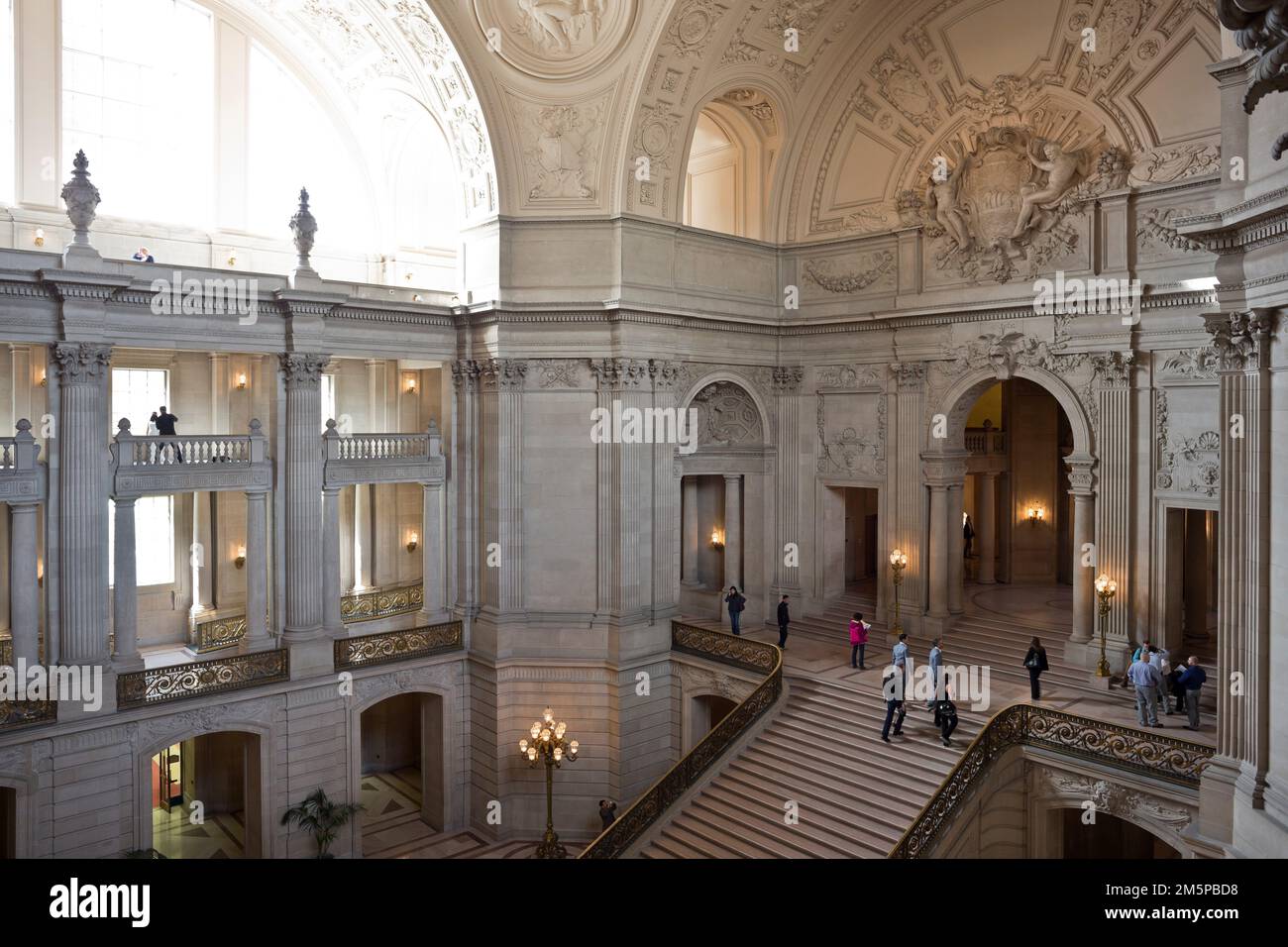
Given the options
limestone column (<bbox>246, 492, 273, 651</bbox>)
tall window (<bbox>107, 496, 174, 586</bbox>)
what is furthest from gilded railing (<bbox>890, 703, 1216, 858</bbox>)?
tall window (<bbox>107, 496, 174, 586</bbox>)

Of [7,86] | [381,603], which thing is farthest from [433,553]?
[7,86]

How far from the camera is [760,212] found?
69.3 feet

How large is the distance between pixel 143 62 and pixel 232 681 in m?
12.7

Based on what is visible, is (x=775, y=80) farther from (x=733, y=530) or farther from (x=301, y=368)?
(x=301, y=368)

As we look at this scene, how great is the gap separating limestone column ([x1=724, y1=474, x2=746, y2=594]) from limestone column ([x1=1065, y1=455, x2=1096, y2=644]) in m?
7.29

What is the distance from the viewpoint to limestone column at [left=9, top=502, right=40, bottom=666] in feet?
46.4

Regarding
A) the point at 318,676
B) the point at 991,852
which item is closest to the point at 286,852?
the point at 318,676

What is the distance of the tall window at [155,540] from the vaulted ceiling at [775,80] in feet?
30.6

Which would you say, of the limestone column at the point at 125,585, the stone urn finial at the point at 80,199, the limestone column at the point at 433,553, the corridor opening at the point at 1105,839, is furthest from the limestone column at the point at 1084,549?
the stone urn finial at the point at 80,199

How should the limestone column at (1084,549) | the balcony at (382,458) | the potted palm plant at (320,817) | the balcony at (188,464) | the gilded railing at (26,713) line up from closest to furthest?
the gilded railing at (26,713) < the balcony at (188,464) < the potted palm plant at (320,817) < the limestone column at (1084,549) < the balcony at (382,458)

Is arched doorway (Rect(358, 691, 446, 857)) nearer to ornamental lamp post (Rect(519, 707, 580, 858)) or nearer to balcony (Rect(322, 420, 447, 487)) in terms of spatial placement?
ornamental lamp post (Rect(519, 707, 580, 858))

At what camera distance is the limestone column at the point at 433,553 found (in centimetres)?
1888

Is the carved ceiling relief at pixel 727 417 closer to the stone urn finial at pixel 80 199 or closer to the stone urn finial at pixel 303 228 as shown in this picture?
the stone urn finial at pixel 303 228

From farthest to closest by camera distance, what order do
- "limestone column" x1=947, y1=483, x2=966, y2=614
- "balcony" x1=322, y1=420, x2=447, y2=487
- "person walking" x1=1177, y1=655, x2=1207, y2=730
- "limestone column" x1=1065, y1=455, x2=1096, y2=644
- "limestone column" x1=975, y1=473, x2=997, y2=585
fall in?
1. "limestone column" x1=975, y1=473, x2=997, y2=585
2. "limestone column" x1=947, y1=483, x2=966, y2=614
3. "balcony" x1=322, y1=420, x2=447, y2=487
4. "limestone column" x1=1065, y1=455, x2=1096, y2=644
5. "person walking" x1=1177, y1=655, x2=1207, y2=730
